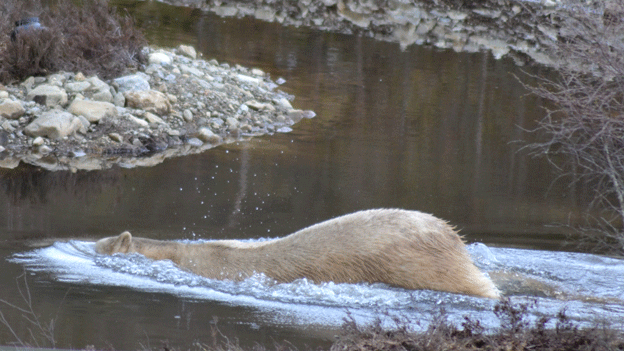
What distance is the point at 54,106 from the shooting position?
11906mm

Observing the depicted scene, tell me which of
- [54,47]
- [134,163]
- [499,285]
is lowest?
[499,285]

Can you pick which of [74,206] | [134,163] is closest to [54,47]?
[134,163]

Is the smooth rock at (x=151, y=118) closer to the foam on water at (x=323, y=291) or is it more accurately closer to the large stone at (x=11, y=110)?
the large stone at (x=11, y=110)

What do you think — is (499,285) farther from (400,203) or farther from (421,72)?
(421,72)

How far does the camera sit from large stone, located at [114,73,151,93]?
12.8 metres

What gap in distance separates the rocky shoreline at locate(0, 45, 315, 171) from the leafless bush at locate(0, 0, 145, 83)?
1.00 ft

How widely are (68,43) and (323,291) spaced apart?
889 cm

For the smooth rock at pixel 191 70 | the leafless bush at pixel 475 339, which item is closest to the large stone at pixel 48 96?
the smooth rock at pixel 191 70

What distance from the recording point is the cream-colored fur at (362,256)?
6.24 m

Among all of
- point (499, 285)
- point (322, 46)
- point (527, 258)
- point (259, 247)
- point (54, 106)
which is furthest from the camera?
point (322, 46)

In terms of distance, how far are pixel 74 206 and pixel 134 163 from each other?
2.18 metres

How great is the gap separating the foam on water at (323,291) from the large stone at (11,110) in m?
4.84

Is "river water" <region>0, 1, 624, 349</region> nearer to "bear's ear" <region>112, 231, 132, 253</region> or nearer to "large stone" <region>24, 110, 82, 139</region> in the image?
"bear's ear" <region>112, 231, 132, 253</region>

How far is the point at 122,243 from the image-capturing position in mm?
6535
